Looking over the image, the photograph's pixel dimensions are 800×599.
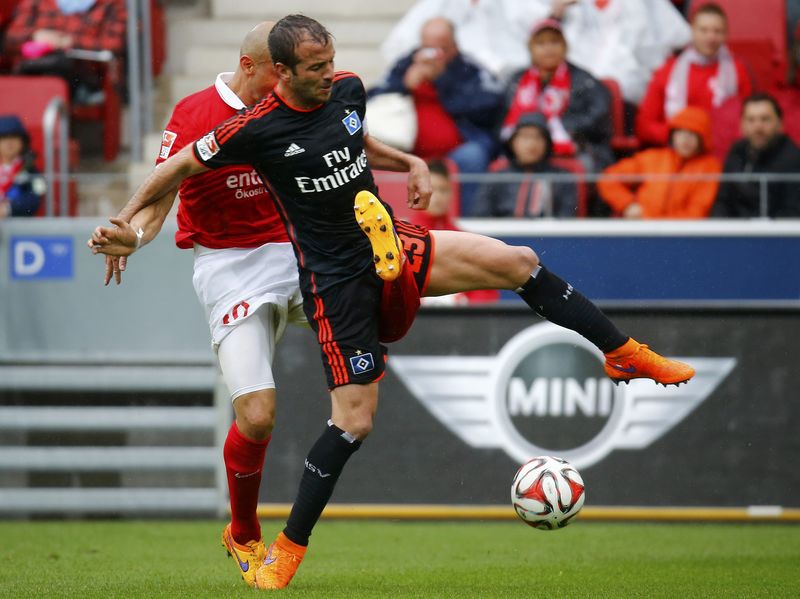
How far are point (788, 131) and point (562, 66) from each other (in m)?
1.82

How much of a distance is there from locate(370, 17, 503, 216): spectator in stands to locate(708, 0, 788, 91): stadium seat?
2.23 meters

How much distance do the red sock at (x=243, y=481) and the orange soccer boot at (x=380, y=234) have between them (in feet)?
3.62

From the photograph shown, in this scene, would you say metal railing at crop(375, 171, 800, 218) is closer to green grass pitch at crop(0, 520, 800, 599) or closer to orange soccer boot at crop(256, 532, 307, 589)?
green grass pitch at crop(0, 520, 800, 599)

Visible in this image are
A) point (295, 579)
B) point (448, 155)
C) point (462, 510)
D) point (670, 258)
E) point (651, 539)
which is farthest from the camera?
point (448, 155)

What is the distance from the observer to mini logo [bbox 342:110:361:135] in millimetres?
5629

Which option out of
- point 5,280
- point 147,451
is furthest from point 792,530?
point 5,280

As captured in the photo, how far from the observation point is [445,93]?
417 inches

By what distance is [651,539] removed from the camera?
7.82m

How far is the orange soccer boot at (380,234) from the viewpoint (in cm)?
547

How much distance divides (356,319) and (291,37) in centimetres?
119

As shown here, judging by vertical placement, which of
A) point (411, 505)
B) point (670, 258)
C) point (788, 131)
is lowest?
point (411, 505)

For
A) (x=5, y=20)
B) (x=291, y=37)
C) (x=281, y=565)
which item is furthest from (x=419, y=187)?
(x=5, y=20)

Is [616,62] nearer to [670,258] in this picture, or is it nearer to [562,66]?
[562,66]

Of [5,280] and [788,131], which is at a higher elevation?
[788,131]
